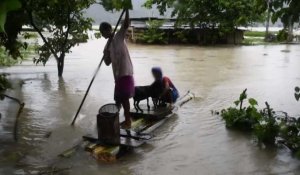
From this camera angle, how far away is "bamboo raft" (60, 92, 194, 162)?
5.95 m

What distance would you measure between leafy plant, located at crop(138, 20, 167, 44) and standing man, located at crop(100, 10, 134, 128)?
23103 millimetres

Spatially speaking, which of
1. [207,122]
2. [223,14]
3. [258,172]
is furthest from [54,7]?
[223,14]

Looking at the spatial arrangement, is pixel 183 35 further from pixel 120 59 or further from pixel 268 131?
pixel 268 131

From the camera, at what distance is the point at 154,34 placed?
98.5ft

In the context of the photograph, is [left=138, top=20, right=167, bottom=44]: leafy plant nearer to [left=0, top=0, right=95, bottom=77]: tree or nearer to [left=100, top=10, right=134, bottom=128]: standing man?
[left=0, top=0, right=95, bottom=77]: tree

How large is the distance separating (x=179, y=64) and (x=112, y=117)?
487 inches

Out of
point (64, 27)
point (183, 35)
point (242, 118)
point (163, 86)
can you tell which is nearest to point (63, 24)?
point (64, 27)

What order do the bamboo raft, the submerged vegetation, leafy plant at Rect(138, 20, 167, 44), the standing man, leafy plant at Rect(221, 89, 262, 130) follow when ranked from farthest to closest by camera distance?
leafy plant at Rect(138, 20, 167, 44) < leafy plant at Rect(221, 89, 262, 130) < the standing man < the submerged vegetation < the bamboo raft

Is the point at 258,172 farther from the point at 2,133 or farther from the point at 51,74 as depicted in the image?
the point at 51,74

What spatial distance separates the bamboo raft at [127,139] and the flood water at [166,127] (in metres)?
0.12

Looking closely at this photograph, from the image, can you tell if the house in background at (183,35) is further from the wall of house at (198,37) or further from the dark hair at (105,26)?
the dark hair at (105,26)

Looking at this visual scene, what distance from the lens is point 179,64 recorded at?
18125 mm

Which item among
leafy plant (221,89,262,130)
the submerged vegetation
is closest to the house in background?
leafy plant (221,89,262,130)

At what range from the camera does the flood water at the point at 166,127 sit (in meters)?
5.82
